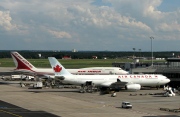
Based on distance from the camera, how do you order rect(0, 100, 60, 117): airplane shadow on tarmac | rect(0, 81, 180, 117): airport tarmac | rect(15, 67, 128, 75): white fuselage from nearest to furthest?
rect(0, 100, 60, 117): airplane shadow on tarmac → rect(0, 81, 180, 117): airport tarmac → rect(15, 67, 128, 75): white fuselage

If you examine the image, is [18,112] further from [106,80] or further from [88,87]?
[106,80]

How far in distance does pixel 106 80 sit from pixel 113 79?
195cm

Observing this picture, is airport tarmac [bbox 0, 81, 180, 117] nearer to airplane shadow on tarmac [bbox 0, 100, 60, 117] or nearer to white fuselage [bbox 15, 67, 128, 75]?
airplane shadow on tarmac [bbox 0, 100, 60, 117]

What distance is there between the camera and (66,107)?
61.2 metres

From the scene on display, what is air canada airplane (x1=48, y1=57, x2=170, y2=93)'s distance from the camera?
87.3 metres

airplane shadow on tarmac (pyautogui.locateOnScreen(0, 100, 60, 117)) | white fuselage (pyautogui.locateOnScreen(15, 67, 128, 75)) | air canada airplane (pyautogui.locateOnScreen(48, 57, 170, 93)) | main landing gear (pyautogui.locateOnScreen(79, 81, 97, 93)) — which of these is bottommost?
airplane shadow on tarmac (pyautogui.locateOnScreen(0, 100, 60, 117))

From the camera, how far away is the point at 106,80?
90250 mm

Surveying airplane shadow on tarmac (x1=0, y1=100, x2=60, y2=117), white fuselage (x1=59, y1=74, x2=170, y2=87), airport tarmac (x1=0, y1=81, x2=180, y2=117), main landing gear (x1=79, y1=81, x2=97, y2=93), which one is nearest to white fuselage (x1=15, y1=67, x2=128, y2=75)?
main landing gear (x1=79, y1=81, x2=97, y2=93)

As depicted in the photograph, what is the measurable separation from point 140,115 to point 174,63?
58452 millimetres

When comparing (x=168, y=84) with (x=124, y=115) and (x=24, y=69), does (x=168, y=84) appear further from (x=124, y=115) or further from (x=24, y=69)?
(x=124, y=115)

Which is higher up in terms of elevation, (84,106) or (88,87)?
(88,87)

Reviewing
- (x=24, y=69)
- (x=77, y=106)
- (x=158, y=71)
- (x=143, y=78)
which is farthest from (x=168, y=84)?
(x=77, y=106)

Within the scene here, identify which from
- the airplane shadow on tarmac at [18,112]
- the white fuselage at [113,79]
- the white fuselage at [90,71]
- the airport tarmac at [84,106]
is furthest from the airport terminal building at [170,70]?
the airplane shadow on tarmac at [18,112]

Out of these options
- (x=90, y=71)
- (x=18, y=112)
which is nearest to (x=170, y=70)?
(x=90, y=71)
